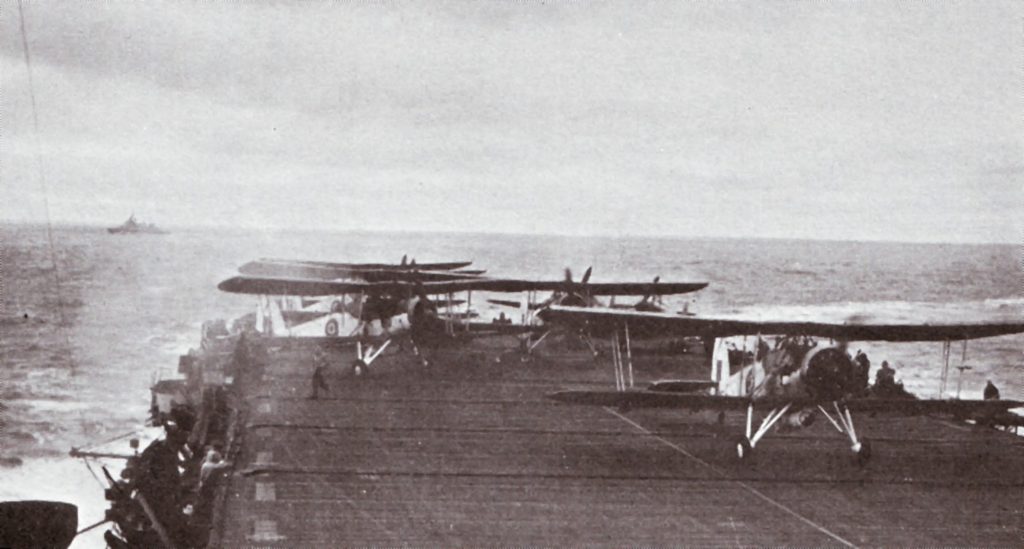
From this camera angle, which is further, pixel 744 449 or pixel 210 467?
pixel 744 449

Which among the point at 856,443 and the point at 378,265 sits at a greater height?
the point at 378,265

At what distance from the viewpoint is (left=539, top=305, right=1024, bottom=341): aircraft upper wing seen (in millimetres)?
14352

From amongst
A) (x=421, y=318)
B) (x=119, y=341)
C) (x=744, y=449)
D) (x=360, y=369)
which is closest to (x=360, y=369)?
(x=360, y=369)

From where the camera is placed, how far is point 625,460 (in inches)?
603

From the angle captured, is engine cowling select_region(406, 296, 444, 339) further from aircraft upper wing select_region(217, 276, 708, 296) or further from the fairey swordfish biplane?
aircraft upper wing select_region(217, 276, 708, 296)

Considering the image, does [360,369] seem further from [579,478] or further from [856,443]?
[856,443]

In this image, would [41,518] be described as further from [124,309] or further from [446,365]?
[124,309]

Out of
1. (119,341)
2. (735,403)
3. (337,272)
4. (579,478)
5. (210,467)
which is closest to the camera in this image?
(210,467)

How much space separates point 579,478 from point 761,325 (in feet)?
12.4

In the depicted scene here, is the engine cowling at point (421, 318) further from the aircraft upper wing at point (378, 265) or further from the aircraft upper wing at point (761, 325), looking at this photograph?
the aircraft upper wing at point (378, 265)

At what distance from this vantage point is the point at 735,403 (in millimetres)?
14492

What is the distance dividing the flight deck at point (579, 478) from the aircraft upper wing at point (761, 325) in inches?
90.9

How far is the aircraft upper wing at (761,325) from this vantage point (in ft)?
47.1

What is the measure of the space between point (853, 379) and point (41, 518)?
11550mm
